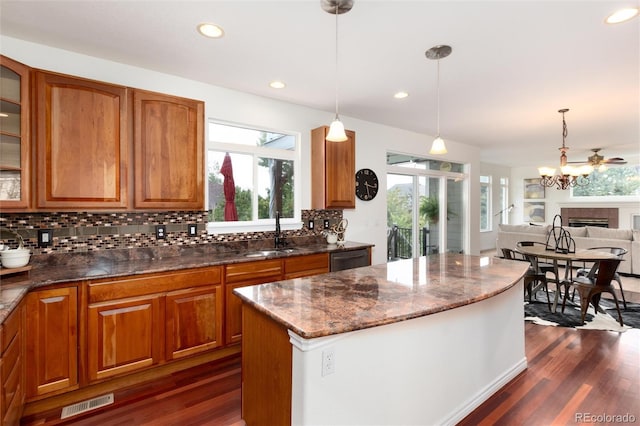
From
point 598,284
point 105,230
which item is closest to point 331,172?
point 105,230

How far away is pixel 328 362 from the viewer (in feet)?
4.65

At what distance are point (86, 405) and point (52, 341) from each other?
544 millimetres

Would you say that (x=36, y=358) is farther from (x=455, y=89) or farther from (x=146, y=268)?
(x=455, y=89)

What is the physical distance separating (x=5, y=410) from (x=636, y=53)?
493cm

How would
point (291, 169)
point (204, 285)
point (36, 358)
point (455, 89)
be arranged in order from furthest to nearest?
point (291, 169) → point (455, 89) → point (204, 285) → point (36, 358)

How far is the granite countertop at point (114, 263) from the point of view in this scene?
6.38 feet

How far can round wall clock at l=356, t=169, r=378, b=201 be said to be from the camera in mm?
4578

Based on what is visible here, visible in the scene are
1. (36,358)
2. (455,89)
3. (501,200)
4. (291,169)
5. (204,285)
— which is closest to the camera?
(36,358)

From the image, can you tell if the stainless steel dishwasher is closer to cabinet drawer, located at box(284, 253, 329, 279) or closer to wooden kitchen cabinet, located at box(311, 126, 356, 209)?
cabinet drawer, located at box(284, 253, 329, 279)

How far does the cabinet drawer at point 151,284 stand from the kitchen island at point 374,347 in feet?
3.18

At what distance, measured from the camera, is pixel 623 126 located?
4977 millimetres

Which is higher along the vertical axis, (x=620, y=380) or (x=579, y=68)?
(x=579, y=68)

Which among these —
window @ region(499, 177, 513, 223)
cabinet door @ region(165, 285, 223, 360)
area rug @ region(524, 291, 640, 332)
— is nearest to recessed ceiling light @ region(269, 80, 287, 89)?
cabinet door @ region(165, 285, 223, 360)

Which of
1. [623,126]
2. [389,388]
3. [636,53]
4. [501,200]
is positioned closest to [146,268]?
[389,388]
